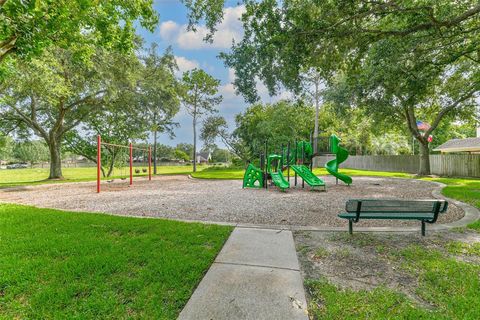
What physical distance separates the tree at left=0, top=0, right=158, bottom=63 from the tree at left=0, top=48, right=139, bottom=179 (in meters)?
4.78

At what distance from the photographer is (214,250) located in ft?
11.7

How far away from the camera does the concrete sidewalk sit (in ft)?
7.25

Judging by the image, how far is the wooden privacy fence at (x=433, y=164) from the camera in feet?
53.1

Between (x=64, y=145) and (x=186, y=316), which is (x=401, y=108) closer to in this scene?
(x=186, y=316)

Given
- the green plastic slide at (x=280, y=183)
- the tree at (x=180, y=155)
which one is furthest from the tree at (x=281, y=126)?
the tree at (x=180, y=155)

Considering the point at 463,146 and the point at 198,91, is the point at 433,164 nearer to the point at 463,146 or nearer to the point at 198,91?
the point at 463,146

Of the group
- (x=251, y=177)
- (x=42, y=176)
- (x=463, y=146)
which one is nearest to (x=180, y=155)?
(x=42, y=176)

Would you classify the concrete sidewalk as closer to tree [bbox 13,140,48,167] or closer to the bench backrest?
the bench backrest

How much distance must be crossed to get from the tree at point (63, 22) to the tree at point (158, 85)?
9930mm

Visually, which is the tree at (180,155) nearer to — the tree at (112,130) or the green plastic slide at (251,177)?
the tree at (112,130)

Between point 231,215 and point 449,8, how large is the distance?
8.71 m

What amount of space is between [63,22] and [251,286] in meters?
7.62

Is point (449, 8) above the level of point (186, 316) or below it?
above

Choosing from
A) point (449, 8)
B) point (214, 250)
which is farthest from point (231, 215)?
point (449, 8)
